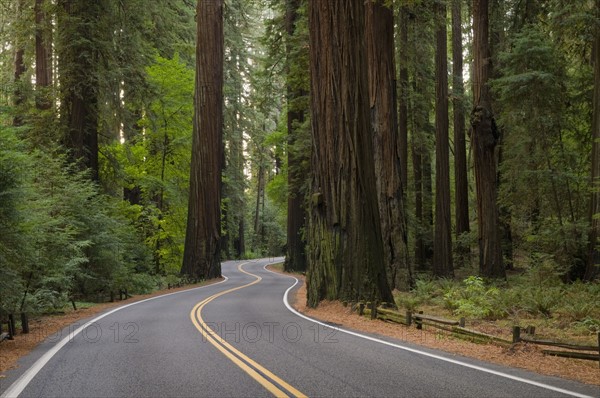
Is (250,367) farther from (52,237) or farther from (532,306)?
(52,237)

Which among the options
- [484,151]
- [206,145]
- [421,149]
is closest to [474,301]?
[484,151]

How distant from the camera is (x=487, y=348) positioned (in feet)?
28.7

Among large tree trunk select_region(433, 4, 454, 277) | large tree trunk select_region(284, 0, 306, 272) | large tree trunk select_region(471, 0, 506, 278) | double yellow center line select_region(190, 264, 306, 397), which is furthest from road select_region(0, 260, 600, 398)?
large tree trunk select_region(284, 0, 306, 272)

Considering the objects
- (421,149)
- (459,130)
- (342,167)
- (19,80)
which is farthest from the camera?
(421,149)

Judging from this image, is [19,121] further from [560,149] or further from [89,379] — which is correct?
[560,149]

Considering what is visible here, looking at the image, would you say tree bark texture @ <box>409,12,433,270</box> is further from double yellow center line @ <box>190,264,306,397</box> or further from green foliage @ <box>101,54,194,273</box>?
double yellow center line @ <box>190,264,306,397</box>

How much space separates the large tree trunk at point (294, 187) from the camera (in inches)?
1102

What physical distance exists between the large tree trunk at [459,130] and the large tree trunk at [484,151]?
6061mm

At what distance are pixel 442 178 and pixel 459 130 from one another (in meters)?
5.06

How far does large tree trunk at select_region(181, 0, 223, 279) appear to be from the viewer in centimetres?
2719

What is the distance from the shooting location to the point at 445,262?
23.0m

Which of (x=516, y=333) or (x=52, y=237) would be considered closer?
(x=516, y=333)

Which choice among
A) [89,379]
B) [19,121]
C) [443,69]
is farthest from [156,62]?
[89,379]

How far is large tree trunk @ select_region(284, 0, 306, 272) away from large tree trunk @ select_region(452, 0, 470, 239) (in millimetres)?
8003
